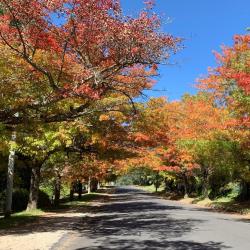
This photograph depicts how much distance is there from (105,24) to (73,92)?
5.82ft

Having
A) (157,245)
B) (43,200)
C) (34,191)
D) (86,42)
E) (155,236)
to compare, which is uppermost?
(86,42)

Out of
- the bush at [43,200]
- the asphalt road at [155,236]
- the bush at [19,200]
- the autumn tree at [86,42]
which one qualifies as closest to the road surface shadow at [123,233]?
the asphalt road at [155,236]

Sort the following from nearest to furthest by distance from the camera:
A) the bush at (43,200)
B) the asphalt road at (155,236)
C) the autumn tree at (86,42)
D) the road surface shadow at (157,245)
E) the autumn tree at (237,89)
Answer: the autumn tree at (86,42), the road surface shadow at (157,245), the asphalt road at (155,236), the autumn tree at (237,89), the bush at (43,200)

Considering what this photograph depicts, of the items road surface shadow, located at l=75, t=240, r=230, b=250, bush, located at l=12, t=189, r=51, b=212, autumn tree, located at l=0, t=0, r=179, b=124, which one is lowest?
road surface shadow, located at l=75, t=240, r=230, b=250

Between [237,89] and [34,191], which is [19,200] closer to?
[34,191]

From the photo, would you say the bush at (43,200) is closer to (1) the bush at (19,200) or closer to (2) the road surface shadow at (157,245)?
(1) the bush at (19,200)

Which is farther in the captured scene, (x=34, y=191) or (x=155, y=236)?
(x=34, y=191)

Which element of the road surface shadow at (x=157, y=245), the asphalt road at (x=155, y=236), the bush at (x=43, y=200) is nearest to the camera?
the road surface shadow at (x=157, y=245)

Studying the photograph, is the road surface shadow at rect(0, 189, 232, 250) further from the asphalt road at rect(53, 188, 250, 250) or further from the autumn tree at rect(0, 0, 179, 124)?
the autumn tree at rect(0, 0, 179, 124)

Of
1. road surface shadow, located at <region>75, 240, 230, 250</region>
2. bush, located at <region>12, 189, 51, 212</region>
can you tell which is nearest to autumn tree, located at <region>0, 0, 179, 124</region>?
road surface shadow, located at <region>75, 240, 230, 250</region>

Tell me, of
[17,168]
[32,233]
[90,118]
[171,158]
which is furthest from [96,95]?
[171,158]

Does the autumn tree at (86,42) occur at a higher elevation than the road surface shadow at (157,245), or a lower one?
higher

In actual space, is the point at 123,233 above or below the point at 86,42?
below

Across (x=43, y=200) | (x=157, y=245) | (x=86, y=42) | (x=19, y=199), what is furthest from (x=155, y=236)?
(x=43, y=200)
